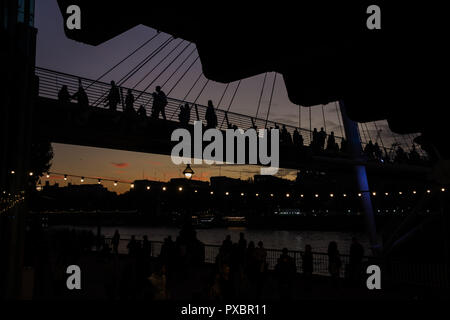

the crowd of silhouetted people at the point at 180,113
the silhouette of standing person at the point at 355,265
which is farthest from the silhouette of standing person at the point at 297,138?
the silhouette of standing person at the point at 355,265

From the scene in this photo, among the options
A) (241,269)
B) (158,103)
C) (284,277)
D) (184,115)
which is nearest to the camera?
(241,269)

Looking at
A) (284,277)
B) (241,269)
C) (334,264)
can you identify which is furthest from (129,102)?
(334,264)

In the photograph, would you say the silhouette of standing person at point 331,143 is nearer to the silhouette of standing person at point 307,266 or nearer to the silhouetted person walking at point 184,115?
the silhouetted person walking at point 184,115

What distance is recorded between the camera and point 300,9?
3.76 ft

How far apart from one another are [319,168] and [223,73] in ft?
100

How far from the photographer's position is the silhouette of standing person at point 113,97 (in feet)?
55.3

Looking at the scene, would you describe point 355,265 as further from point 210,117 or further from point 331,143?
point 331,143

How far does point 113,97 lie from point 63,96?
198cm

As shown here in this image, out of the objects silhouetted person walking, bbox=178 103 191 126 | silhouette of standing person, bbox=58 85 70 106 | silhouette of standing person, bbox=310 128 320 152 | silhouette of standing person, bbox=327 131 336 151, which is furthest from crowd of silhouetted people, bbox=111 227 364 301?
silhouette of standing person, bbox=327 131 336 151

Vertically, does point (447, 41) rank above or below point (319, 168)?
below

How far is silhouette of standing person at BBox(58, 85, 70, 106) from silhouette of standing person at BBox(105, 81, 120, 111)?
1579mm

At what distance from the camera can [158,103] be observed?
18.4 meters
